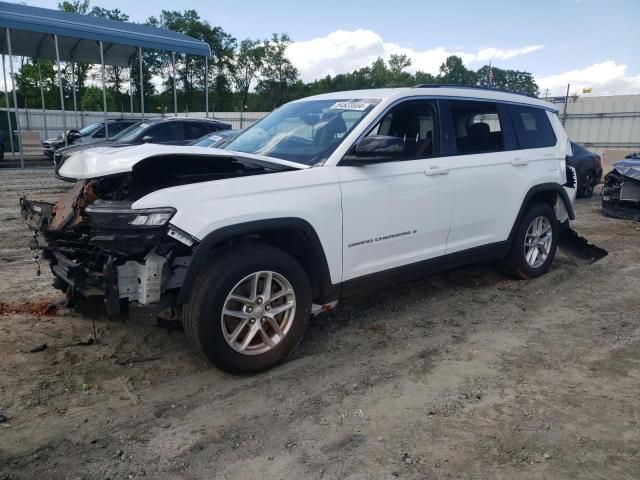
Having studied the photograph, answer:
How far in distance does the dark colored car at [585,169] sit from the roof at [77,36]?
14.1 metres

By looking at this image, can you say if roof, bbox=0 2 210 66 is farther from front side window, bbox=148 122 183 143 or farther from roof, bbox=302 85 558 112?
roof, bbox=302 85 558 112

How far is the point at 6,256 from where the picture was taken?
20.1ft

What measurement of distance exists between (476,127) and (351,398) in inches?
116

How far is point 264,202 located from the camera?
322 centimetres

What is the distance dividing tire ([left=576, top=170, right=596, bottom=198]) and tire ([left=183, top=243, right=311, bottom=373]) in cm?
1147

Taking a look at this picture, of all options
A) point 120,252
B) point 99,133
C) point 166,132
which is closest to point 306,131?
point 120,252

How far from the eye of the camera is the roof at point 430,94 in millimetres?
4125

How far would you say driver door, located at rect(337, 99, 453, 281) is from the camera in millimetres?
3689

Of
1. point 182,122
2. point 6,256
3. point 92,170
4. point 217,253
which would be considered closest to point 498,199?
point 217,253

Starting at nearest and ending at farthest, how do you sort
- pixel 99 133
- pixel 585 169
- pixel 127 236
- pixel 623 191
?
pixel 127 236, pixel 623 191, pixel 585 169, pixel 99 133

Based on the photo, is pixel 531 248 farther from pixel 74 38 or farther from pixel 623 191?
pixel 74 38

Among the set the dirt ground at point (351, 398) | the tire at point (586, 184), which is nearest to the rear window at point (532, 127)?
the dirt ground at point (351, 398)

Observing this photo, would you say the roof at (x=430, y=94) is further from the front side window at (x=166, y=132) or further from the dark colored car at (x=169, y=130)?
the front side window at (x=166, y=132)

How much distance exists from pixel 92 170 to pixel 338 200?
5.39ft
